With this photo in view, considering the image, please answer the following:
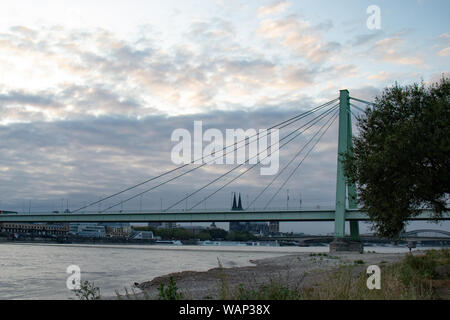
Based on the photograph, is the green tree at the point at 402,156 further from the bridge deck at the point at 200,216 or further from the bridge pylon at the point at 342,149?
the bridge deck at the point at 200,216

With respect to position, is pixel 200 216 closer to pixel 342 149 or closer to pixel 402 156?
pixel 342 149

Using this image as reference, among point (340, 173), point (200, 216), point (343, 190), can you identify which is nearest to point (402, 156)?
point (340, 173)

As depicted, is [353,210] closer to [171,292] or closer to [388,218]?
[388,218]

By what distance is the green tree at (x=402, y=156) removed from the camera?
68.3ft

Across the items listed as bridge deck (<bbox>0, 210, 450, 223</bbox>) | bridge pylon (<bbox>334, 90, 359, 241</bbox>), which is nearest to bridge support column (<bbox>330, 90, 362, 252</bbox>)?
bridge pylon (<bbox>334, 90, 359, 241</bbox>)

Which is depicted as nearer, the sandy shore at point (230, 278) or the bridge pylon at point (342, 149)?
the sandy shore at point (230, 278)

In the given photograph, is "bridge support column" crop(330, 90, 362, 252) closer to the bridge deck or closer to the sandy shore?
the bridge deck

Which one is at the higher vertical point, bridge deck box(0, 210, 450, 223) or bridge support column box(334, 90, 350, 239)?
bridge support column box(334, 90, 350, 239)

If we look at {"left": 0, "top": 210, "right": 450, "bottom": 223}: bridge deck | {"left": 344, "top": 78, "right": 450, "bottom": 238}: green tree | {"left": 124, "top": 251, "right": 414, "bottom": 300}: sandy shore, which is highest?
{"left": 344, "top": 78, "right": 450, "bottom": 238}: green tree

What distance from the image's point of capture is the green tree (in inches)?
820

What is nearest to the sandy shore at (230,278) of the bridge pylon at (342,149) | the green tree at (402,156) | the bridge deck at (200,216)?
the green tree at (402,156)

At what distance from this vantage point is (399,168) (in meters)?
21.3

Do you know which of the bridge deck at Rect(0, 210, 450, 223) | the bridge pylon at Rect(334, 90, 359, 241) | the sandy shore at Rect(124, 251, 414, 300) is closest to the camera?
the sandy shore at Rect(124, 251, 414, 300)
